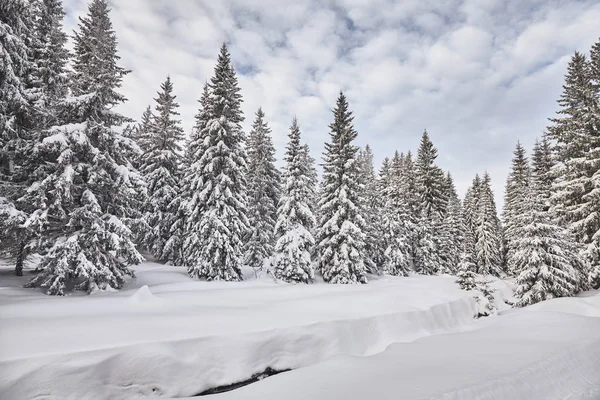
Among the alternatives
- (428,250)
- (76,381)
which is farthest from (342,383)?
(428,250)

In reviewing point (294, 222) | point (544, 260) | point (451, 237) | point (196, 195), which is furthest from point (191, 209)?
point (451, 237)

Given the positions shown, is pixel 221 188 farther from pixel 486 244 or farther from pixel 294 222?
pixel 486 244

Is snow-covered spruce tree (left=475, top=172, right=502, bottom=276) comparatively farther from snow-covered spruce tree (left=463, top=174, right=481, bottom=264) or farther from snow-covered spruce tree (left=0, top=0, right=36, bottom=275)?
snow-covered spruce tree (left=0, top=0, right=36, bottom=275)

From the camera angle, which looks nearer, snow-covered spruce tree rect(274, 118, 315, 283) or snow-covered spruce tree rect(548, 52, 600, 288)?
snow-covered spruce tree rect(548, 52, 600, 288)

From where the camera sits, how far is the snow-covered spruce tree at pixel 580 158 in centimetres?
1627

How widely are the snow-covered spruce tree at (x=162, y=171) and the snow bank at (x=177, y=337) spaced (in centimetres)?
1395

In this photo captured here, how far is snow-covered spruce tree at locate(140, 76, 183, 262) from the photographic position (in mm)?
24578

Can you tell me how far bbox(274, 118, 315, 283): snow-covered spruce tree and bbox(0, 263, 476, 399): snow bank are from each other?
696 cm

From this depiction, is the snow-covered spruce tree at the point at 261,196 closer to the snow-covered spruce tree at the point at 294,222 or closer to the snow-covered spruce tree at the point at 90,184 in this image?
the snow-covered spruce tree at the point at 294,222

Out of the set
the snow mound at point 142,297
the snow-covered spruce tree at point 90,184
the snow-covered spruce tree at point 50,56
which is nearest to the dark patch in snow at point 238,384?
the snow mound at point 142,297

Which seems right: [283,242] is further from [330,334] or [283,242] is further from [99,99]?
[99,99]

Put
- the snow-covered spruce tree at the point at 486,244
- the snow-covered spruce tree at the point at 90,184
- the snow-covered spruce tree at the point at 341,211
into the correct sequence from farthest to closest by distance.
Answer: the snow-covered spruce tree at the point at 486,244, the snow-covered spruce tree at the point at 341,211, the snow-covered spruce tree at the point at 90,184

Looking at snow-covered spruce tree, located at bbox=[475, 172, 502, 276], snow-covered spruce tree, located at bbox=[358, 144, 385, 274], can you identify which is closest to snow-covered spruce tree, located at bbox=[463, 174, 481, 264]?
snow-covered spruce tree, located at bbox=[475, 172, 502, 276]

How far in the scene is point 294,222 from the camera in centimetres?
2088
